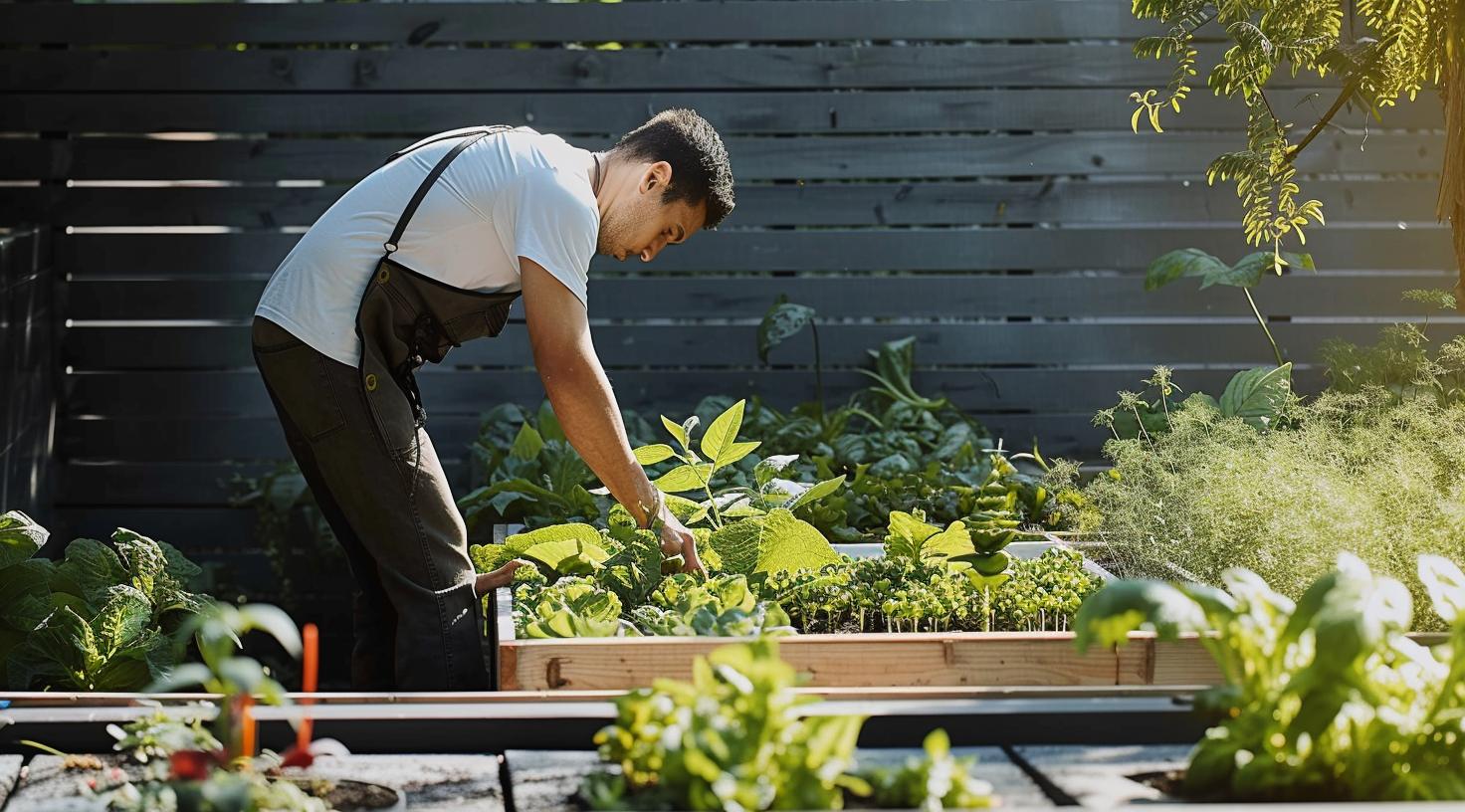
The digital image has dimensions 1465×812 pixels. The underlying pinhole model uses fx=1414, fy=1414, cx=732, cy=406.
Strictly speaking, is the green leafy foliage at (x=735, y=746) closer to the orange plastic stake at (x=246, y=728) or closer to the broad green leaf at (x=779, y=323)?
the orange plastic stake at (x=246, y=728)

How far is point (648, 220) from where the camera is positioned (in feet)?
8.08

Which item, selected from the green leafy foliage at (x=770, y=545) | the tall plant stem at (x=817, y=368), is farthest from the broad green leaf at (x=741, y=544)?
the tall plant stem at (x=817, y=368)

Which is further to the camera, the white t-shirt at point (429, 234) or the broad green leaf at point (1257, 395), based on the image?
the broad green leaf at point (1257, 395)

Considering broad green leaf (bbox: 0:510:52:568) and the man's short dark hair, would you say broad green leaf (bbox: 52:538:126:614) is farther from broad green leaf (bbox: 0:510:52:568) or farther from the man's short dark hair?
the man's short dark hair

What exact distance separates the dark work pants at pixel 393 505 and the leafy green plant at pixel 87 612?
1.02 feet

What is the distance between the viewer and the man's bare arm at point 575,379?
7.19ft

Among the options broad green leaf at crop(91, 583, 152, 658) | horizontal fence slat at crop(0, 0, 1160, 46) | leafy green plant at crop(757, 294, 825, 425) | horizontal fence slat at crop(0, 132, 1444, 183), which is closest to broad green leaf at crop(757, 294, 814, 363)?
leafy green plant at crop(757, 294, 825, 425)

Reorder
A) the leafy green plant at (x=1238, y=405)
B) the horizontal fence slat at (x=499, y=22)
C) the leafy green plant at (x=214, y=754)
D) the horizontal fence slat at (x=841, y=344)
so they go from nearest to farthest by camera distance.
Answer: the leafy green plant at (x=214, y=754)
the leafy green plant at (x=1238, y=405)
the horizontal fence slat at (x=499, y=22)
the horizontal fence slat at (x=841, y=344)

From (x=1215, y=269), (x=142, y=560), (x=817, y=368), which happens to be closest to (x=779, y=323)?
(x=817, y=368)

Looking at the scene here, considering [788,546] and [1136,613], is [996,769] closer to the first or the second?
[1136,613]

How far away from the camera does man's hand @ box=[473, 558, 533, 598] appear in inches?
94.7

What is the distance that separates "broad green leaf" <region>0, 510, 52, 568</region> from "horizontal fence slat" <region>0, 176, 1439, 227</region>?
2027mm

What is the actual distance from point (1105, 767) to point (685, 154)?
4.89ft

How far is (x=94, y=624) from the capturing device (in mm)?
2219
